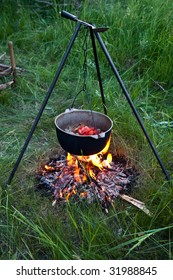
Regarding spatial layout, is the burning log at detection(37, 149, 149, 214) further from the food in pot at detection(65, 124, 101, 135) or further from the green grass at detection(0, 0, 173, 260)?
the food in pot at detection(65, 124, 101, 135)

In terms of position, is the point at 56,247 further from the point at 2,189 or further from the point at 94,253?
the point at 2,189

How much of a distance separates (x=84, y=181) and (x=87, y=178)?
4cm

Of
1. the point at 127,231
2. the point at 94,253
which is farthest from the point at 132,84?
the point at 94,253

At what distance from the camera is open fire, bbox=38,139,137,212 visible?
290 cm

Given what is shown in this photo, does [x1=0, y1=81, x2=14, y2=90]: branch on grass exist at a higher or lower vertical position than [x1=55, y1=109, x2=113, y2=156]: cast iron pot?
lower

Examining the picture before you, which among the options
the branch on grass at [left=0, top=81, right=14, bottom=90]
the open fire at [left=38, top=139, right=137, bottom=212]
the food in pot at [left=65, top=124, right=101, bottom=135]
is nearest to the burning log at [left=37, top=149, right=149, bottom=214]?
the open fire at [left=38, top=139, right=137, bottom=212]

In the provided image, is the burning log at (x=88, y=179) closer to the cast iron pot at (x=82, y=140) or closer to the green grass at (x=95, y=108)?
the green grass at (x=95, y=108)

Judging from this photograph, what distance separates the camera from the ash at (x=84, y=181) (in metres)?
2.89

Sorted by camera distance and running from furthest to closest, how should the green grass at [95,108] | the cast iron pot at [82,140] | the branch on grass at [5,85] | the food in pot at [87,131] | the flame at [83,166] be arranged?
the branch on grass at [5,85] < the flame at [83,166] < the food in pot at [87,131] < the cast iron pot at [82,140] < the green grass at [95,108]

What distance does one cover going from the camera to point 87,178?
3014 mm

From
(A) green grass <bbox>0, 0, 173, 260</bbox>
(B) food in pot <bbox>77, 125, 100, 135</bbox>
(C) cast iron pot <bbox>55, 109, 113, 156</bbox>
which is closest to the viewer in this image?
(A) green grass <bbox>0, 0, 173, 260</bbox>

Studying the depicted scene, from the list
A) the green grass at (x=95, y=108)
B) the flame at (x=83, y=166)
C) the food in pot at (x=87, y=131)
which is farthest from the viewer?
the flame at (x=83, y=166)

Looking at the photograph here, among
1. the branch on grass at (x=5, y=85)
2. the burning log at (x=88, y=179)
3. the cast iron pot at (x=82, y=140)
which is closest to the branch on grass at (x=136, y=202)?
the burning log at (x=88, y=179)

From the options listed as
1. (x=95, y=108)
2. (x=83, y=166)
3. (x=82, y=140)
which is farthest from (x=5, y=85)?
(x=82, y=140)
